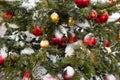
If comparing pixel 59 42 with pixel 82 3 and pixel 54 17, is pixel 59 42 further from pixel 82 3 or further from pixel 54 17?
pixel 82 3

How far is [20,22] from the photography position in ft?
6.52

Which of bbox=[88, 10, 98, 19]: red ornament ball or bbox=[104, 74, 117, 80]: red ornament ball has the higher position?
bbox=[88, 10, 98, 19]: red ornament ball

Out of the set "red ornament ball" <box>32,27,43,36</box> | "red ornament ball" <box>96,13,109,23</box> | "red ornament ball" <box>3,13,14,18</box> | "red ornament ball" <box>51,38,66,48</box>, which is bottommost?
"red ornament ball" <box>51,38,66,48</box>

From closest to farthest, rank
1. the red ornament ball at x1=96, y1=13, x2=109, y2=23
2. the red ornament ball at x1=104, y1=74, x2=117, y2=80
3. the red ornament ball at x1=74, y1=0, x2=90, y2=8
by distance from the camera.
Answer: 1. the red ornament ball at x1=74, y1=0, x2=90, y2=8
2. the red ornament ball at x1=96, y1=13, x2=109, y2=23
3. the red ornament ball at x1=104, y1=74, x2=117, y2=80

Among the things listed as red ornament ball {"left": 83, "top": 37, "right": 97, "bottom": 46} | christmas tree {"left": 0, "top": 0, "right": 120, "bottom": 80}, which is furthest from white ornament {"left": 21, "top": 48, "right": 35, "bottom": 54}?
red ornament ball {"left": 83, "top": 37, "right": 97, "bottom": 46}

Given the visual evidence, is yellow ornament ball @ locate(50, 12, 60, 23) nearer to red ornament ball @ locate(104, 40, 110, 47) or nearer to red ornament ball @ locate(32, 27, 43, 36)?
red ornament ball @ locate(32, 27, 43, 36)

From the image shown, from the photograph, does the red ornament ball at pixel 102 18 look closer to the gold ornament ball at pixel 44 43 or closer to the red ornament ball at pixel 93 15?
the red ornament ball at pixel 93 15

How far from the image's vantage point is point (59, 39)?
6.04 ft

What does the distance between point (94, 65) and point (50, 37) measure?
14.0 inches

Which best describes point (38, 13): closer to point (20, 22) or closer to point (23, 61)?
point (20, 22)

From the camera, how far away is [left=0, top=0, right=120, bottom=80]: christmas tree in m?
1.81

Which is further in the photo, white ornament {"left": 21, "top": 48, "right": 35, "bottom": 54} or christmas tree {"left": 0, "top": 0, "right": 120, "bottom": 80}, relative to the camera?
white ornament {"left": 21, "top": 48, "right": 35, "bottom": 54}

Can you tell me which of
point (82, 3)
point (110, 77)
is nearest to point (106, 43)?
point (110, 77)

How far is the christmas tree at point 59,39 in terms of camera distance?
1806mm
